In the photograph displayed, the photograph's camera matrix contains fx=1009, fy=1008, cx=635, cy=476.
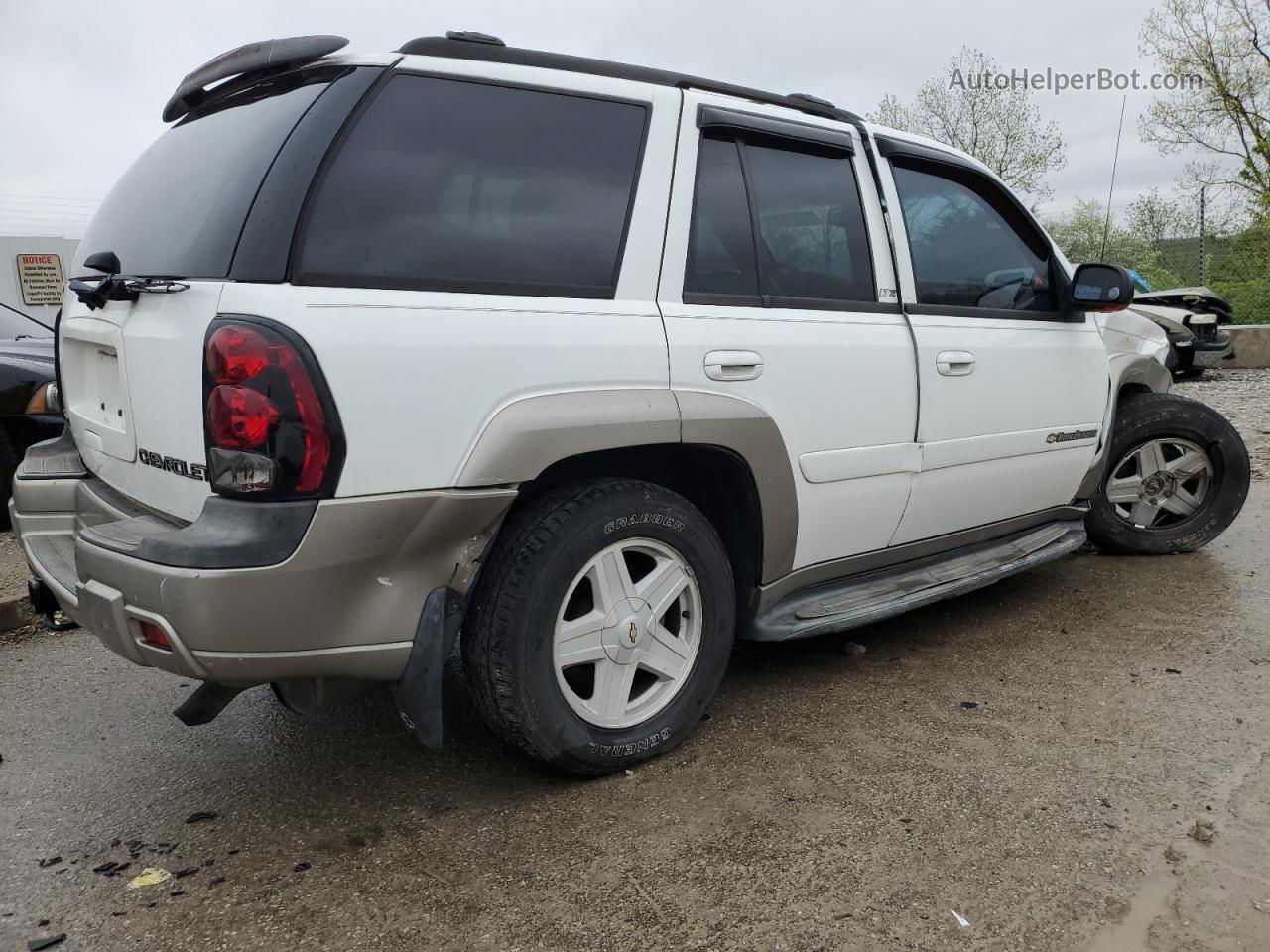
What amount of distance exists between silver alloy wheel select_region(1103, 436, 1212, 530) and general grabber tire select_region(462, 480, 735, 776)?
2818 mm

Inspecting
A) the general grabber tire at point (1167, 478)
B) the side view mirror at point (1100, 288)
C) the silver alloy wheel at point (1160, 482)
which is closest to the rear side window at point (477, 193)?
the side view mirror at point (1100, 288)

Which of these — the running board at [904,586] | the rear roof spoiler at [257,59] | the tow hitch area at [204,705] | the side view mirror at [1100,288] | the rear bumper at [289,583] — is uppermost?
the rear roof spoiler at [257,59]

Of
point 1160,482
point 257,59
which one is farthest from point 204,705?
point 1160,482

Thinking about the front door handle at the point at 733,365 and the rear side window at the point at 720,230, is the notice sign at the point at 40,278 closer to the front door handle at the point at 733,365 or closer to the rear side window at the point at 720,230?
the rear side window at the point at 720,230

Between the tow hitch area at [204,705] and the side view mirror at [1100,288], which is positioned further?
the side view mirror at [1100,288]

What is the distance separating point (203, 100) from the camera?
110 inches

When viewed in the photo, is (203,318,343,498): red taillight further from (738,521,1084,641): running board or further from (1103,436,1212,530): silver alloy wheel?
(1103,436,1212,530): silver alloy wheel

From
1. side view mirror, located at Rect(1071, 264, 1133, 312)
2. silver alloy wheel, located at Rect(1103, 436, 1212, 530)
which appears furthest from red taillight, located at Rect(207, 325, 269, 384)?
silver alloy wheel, located at Rect(1103, 436, 1212, 530)

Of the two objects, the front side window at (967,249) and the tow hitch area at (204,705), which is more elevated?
the front side window at (967,249)

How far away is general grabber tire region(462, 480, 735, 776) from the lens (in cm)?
246

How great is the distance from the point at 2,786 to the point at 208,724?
1.88 feet

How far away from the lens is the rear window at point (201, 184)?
2318 millimetres

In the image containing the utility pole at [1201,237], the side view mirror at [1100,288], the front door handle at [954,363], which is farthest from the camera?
the utility pole at [1201,237]

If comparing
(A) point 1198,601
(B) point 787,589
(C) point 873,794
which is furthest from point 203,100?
(A) point 1198,601
